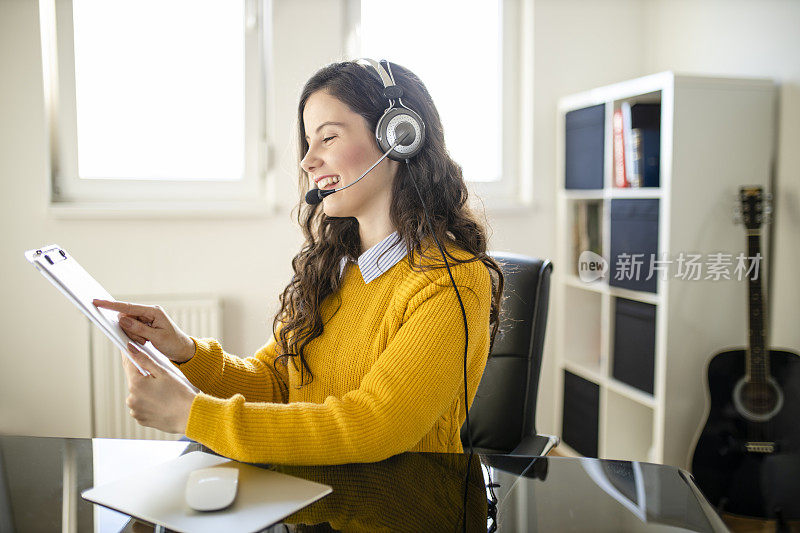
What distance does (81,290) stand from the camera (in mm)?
917

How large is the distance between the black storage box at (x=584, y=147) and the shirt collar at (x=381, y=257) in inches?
60.9

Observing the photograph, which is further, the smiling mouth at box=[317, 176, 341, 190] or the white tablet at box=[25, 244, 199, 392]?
the smiling mouth at box=[317, 176, 341, 190]

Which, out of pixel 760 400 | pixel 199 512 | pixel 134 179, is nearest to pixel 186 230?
pixel 134 179

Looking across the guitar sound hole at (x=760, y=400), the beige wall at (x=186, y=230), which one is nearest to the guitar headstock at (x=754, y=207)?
the beige wall at (x=186, y=230)

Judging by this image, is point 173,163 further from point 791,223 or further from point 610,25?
point 791,223

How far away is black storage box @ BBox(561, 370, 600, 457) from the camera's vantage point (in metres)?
2.56

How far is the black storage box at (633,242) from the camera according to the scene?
220 cm

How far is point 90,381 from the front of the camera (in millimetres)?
2338

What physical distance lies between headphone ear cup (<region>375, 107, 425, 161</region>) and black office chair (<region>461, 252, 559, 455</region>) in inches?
17.1

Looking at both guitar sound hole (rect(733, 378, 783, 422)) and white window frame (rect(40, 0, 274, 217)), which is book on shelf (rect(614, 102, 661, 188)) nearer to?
guitar sound hole (rect(733, 378, 783, 422))

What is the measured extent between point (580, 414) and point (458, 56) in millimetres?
1543

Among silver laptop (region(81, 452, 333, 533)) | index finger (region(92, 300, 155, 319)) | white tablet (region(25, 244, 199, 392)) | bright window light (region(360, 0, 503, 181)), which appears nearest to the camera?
silver laptop (region(81, 452, 333, 533))

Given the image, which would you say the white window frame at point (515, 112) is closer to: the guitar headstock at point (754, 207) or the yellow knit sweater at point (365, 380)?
the guitar headstock at point (754, 207)

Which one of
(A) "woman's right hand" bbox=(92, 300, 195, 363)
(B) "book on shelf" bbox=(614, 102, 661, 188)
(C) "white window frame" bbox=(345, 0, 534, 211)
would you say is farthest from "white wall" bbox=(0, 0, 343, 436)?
(A) "woman's right hand" bbox=(92, 300, 195, 363)
